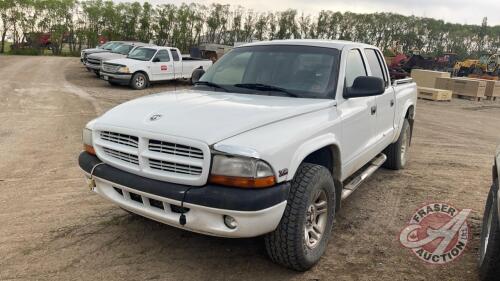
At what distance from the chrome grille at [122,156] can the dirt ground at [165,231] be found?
862 millimetres

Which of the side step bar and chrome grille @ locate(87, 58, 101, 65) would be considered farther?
chrome grille @ locate(87, 58, 101, 65)

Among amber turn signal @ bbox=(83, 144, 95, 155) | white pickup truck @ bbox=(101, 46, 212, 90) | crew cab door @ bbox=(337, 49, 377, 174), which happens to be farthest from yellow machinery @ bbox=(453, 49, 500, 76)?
amber turn signal @ bbox=(83, 144, 95, 155)

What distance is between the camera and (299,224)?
3158 mm

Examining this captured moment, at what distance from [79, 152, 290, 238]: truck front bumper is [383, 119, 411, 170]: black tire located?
3.82 m

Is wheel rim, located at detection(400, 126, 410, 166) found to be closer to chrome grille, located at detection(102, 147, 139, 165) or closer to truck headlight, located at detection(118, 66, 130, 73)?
chrome grille, located at detection(102, 147, 139, 165)

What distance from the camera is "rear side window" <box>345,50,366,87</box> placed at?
14.3 ft

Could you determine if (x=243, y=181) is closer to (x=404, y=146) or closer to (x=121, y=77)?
(x=404, y=146)

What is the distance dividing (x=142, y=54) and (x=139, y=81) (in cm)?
136

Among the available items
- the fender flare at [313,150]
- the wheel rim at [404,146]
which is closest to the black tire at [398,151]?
the wheel rim at [404,146]

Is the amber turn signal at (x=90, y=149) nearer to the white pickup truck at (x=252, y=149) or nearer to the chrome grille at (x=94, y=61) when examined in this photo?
the white pickup truck at (x=252, y=149)

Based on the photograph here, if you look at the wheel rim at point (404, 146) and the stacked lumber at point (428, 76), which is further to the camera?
the stacked lumber at point (428, 76)

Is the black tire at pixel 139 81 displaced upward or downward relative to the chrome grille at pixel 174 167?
downward

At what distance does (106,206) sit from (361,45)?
134 inches

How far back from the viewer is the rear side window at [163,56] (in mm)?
17328
